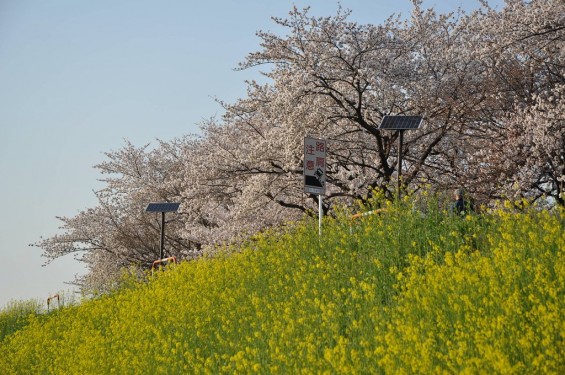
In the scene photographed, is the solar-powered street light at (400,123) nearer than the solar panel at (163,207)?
Yes

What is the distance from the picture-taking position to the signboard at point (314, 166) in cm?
1634

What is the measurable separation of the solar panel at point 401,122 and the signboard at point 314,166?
1423 mm

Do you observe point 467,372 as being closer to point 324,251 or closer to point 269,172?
point 324,251

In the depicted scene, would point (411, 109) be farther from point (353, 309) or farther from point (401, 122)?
point (353, 309)

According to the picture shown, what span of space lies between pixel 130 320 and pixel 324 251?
3961 mm

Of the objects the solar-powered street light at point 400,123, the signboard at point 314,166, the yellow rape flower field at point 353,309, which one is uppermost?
the solar-powered street light at point 400,123

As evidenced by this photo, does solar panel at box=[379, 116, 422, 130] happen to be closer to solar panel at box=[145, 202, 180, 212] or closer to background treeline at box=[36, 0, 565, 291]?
background treeline at box=[36, 0, 565, 291]

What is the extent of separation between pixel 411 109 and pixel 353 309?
13647 mm

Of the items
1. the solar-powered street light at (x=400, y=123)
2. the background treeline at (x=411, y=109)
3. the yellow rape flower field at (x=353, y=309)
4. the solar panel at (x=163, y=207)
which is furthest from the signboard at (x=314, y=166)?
the solar panel at (x=163, y=207)

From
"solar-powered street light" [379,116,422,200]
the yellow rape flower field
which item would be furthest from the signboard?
"solar-powered street light" [379,116,422,200]

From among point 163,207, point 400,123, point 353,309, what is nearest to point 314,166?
point 400,123

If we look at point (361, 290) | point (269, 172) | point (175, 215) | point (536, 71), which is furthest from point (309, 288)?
point (175, 215)

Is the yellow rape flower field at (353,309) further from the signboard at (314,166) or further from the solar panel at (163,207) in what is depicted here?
the solar panel at (163,207)

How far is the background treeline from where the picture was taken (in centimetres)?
2100
